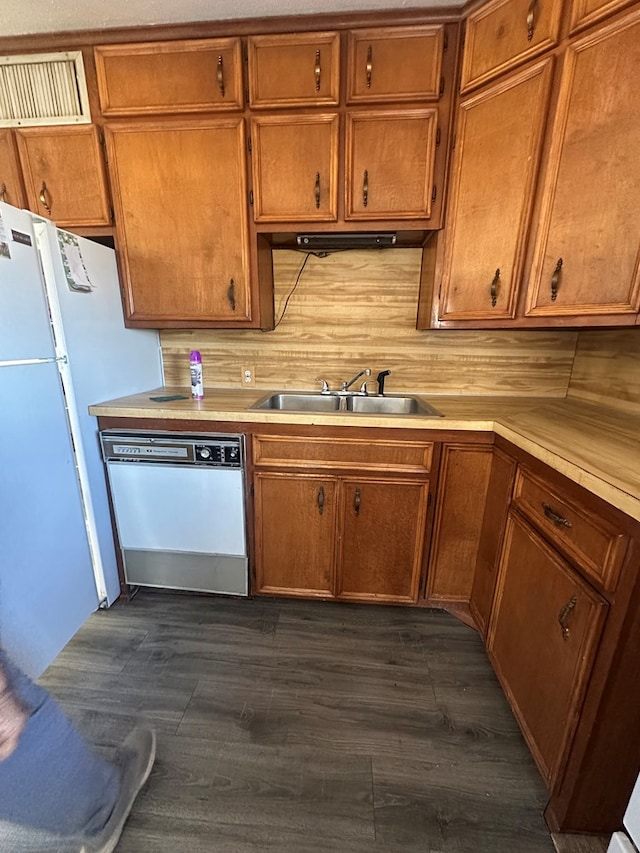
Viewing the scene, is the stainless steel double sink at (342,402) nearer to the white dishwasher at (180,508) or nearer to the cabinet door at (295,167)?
the white dishwasher at (180,508)

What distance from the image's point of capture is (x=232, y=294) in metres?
1.71

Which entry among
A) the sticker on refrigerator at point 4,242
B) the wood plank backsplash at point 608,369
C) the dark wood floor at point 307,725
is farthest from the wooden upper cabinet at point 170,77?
the dark wood floor at point 307,725

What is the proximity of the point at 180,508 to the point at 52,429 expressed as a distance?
0.61 metres

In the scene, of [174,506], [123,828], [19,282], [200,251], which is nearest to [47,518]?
[174,506]

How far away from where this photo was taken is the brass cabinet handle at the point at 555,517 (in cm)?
99

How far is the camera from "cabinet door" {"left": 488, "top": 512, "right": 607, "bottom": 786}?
0.90m

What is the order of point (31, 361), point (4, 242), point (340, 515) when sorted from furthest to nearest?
point (340, 515), point (31, 361), point (4, 242)

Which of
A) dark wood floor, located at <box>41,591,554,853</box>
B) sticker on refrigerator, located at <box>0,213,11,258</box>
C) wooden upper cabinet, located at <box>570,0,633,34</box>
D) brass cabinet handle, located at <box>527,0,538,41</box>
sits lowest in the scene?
dark wood floor, located at <box>41,591,554,853</box>

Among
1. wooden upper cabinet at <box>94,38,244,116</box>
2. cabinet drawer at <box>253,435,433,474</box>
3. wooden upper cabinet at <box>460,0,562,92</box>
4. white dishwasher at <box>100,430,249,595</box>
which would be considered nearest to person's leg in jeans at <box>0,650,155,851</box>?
white dishwasher at <box>100,430,249,595</box>

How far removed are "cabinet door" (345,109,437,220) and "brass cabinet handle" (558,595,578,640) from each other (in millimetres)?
1530

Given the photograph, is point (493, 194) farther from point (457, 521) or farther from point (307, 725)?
point (307, 725)

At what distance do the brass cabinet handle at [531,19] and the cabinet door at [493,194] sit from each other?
11cm

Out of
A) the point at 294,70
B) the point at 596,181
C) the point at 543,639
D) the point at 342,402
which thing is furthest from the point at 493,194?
the point at 543,639

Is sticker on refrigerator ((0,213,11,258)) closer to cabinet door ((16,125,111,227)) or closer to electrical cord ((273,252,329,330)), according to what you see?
cabinet door ((16,125,111,227))
